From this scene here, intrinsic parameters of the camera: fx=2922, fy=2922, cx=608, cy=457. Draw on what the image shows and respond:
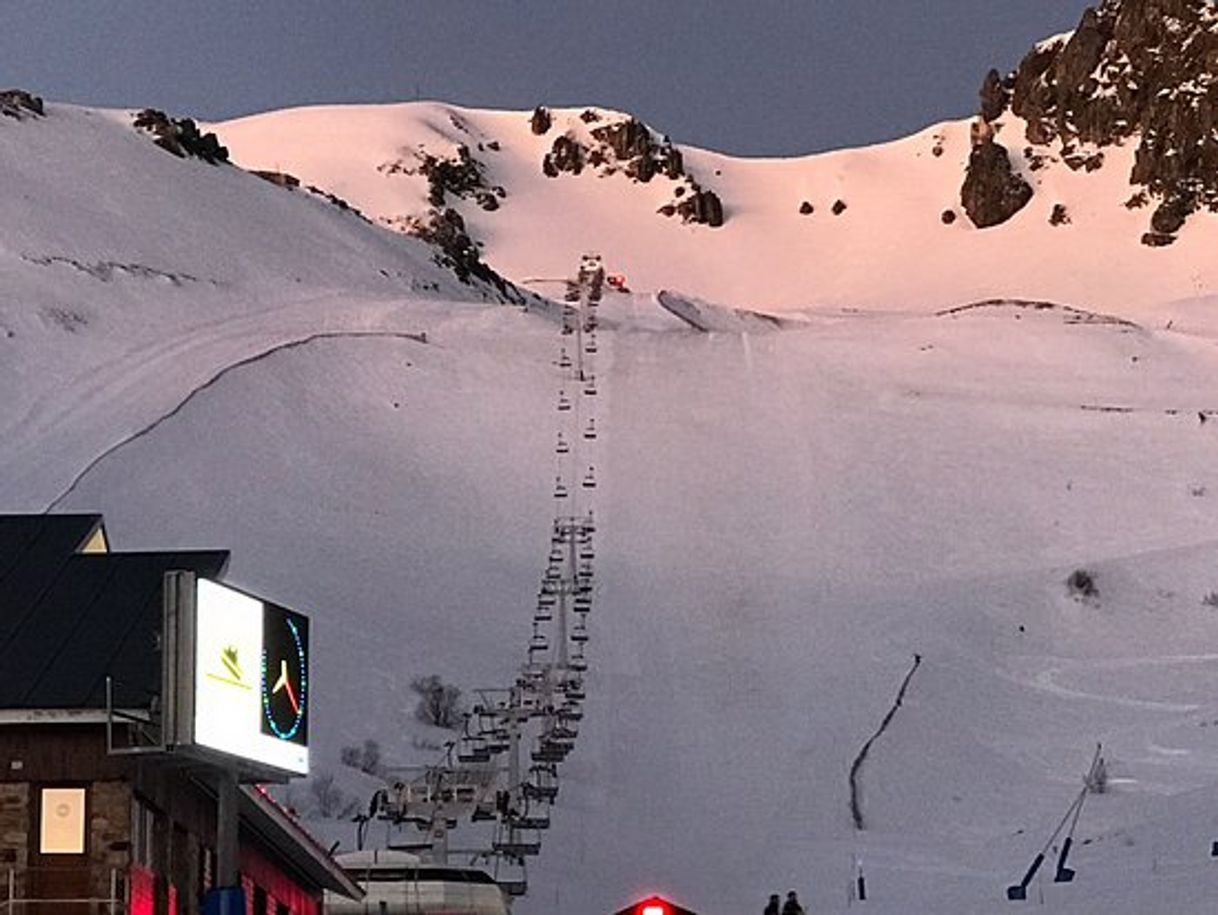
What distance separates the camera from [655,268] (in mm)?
167125

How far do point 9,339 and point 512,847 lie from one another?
36482 mm

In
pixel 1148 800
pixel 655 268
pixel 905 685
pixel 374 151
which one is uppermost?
pixel 374 151

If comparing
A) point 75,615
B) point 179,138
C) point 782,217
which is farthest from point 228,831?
point 782,217

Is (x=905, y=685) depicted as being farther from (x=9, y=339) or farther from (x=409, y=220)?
(x=409, y=220)

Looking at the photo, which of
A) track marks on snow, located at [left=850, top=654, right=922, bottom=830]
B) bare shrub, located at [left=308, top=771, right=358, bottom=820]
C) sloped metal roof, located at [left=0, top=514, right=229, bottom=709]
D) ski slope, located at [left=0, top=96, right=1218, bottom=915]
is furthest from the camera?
track marks on snow, located at [left=850, top=654, right=922, bottom=830]

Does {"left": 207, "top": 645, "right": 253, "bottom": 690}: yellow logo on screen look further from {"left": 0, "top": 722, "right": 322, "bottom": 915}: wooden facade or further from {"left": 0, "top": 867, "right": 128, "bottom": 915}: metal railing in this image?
{"left": 0, "top": 867, "right": 128, "bottom": 915}: metal railing

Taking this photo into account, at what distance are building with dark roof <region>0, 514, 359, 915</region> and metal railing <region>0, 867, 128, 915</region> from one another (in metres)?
0.01

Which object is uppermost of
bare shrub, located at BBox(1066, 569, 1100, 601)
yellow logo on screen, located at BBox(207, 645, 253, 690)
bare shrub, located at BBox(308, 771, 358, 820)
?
bare shrub, located at BBox(1066, 569, 1100, 601)

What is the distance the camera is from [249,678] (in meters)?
25.0

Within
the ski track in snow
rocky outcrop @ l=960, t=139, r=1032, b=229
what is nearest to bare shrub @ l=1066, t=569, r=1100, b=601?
→ the ski track in snow

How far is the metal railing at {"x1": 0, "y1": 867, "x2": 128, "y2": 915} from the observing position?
23859mm

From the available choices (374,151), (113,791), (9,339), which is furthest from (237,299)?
(374,151)

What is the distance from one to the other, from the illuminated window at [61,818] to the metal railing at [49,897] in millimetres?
352

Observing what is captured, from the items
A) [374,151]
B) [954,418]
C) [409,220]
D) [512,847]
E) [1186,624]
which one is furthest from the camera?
[374,151]
